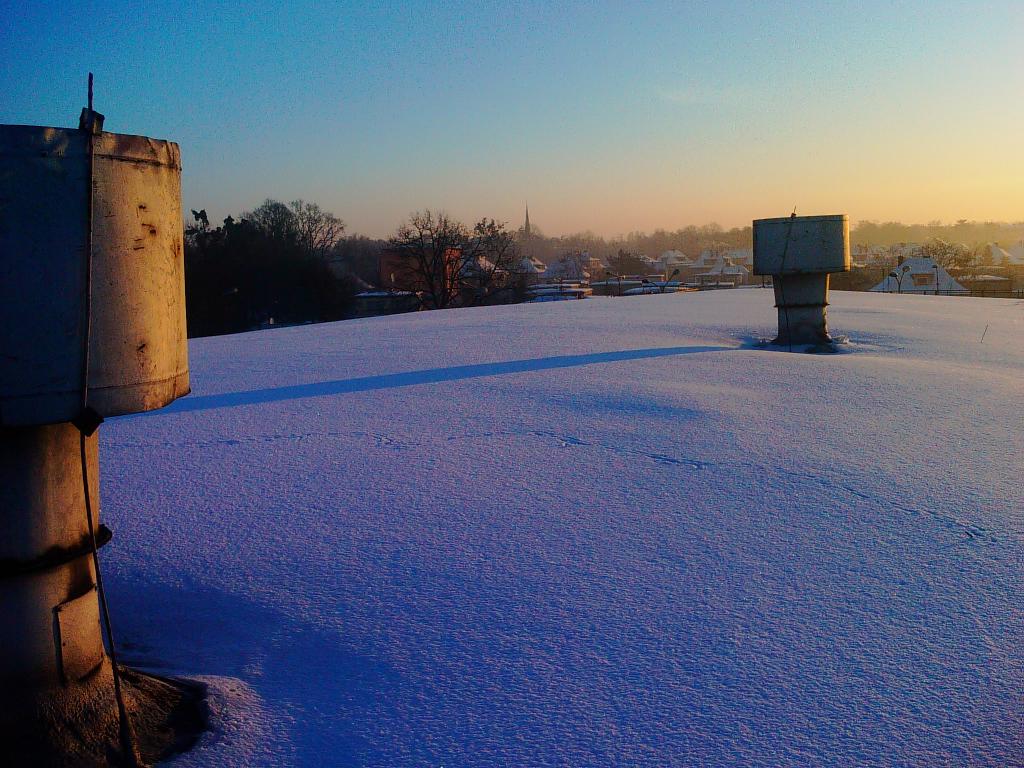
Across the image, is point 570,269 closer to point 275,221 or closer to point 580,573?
point 275,221

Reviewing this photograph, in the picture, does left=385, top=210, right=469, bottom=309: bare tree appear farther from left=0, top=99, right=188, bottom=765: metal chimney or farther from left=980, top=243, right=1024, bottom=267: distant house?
Answer: left=980, top=243, right=1024, bottom=267: distant house

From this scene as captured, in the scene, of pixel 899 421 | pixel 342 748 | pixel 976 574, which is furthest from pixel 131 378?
pixel 899 421

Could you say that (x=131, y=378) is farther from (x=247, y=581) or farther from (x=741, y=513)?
(x=741, y=513)

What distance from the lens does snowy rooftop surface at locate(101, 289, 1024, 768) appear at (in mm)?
2369

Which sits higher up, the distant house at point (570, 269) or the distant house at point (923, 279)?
the distant house at point (570, 269)

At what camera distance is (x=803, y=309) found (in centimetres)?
1099

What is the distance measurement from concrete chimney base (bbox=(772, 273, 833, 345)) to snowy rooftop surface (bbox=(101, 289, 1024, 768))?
13.3ft

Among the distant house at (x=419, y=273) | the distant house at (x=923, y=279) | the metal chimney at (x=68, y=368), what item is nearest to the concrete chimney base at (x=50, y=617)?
the metal chimney at (x=68, y=368)

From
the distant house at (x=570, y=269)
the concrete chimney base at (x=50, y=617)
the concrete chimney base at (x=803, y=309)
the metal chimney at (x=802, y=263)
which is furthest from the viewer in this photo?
the distant house at (x=570, y=269)

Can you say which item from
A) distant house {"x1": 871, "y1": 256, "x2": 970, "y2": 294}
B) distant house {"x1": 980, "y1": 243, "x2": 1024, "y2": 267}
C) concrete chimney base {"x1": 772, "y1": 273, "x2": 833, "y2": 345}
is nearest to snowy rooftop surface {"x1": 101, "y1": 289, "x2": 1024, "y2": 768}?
concrete chimney base {"x1": 772, "y1": 273, "x2": 833, "y2": 345}

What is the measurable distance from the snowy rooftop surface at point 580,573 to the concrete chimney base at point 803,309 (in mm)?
4056

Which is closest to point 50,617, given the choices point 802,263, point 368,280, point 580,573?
point 580,573

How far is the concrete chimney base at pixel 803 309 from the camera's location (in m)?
11.0

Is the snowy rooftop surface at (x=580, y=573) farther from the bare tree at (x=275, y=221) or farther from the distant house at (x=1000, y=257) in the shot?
the distant house at (x=1000, y=257)
